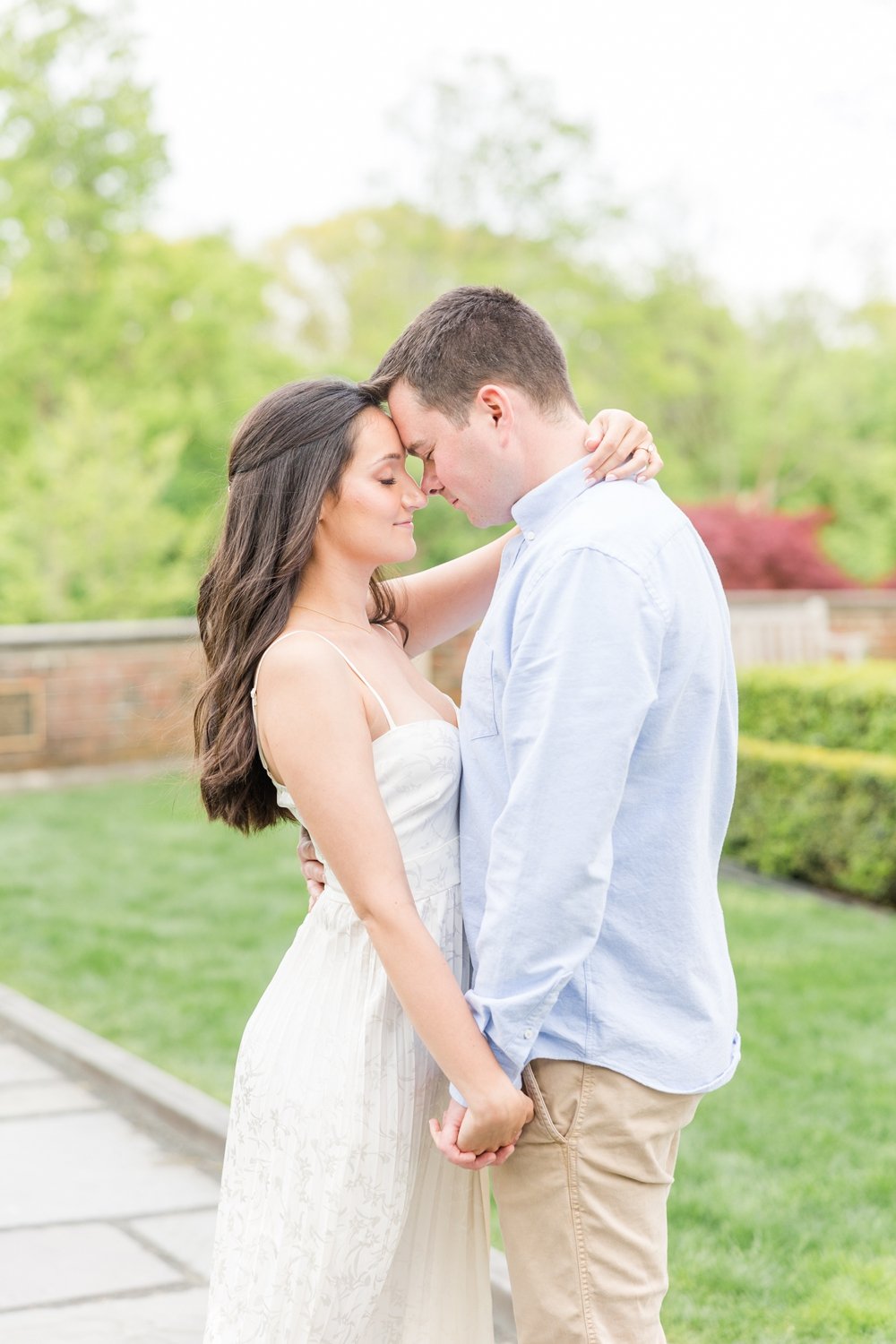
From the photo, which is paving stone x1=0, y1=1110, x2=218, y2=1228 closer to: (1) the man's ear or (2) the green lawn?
(2) the green lawn

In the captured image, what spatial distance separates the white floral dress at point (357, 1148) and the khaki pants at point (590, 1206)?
11.4 inches

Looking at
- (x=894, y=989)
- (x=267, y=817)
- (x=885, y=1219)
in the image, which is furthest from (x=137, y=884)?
(x=267, y=817)

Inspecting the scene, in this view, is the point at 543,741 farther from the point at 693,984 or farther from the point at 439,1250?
the point at 439,1250

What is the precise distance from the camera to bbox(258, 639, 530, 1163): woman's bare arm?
6.52 ft

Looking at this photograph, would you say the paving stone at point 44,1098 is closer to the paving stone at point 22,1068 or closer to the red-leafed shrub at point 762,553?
the paving stone at point 22,1068

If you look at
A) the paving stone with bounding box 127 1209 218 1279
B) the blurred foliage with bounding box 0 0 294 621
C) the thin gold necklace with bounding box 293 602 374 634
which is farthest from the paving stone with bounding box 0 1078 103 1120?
the blurred foliage with bounding box 0 0 294 621

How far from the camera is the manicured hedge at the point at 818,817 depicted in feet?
24.9

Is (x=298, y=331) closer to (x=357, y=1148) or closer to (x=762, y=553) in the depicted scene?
(x=762, y=553)

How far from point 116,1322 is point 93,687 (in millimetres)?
9351

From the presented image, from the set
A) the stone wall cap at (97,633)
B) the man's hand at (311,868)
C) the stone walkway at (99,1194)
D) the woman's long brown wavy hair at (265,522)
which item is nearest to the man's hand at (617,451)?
the woman's long brown wavy hair at (265,522)

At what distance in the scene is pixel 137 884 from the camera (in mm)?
8445

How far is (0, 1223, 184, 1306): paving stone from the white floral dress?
1.42m

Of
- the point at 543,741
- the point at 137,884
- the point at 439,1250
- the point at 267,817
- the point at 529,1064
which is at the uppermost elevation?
the point at 543,741

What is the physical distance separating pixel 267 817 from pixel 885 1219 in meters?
2.30
